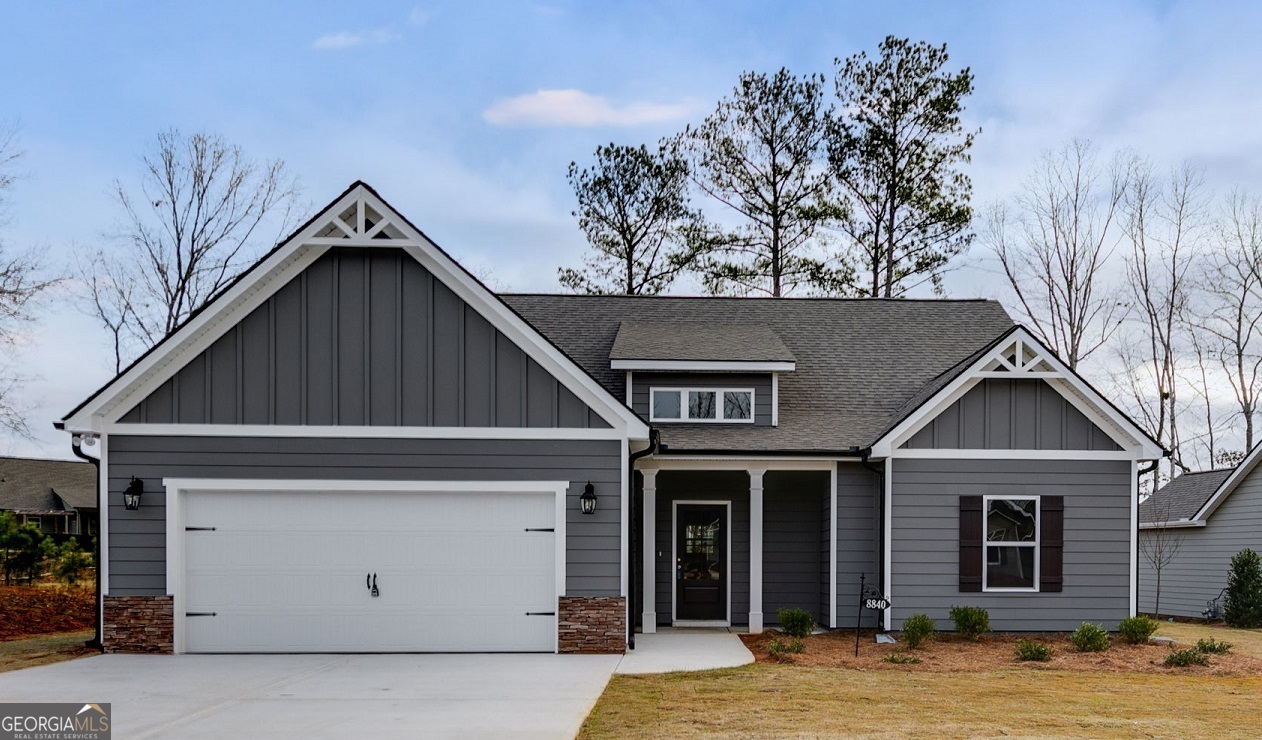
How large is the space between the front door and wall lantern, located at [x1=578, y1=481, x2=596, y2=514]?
3.88 meters

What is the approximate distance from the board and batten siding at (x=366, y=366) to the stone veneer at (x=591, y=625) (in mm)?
2089

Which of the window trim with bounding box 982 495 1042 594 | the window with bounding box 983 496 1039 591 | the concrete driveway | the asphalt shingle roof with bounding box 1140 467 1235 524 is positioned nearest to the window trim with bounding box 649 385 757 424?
the window trim with bounding box 982 495 1042 594

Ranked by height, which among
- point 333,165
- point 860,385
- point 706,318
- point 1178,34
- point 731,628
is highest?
point 1178,34

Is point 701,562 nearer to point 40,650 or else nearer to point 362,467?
point 362,467

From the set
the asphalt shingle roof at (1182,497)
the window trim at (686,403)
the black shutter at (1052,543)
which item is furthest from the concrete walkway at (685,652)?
the asphalt shingle roof at (1182,497)

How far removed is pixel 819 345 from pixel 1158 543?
36.7 ft

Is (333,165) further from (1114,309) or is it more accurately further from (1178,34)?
(1114,309)

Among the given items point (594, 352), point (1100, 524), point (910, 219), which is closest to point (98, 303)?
point (594, 352)

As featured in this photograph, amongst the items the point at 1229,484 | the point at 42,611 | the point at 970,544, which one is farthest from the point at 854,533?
the point at 42,611

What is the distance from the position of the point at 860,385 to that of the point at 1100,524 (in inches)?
161

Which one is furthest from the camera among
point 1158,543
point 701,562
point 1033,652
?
point 1158,543

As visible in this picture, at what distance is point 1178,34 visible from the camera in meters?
18.7

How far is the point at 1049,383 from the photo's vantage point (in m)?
14.8

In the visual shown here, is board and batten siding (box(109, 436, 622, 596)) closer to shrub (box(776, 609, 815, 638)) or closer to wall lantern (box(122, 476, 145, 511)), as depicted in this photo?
wall lantern (box(122, 476, 145, 511))
